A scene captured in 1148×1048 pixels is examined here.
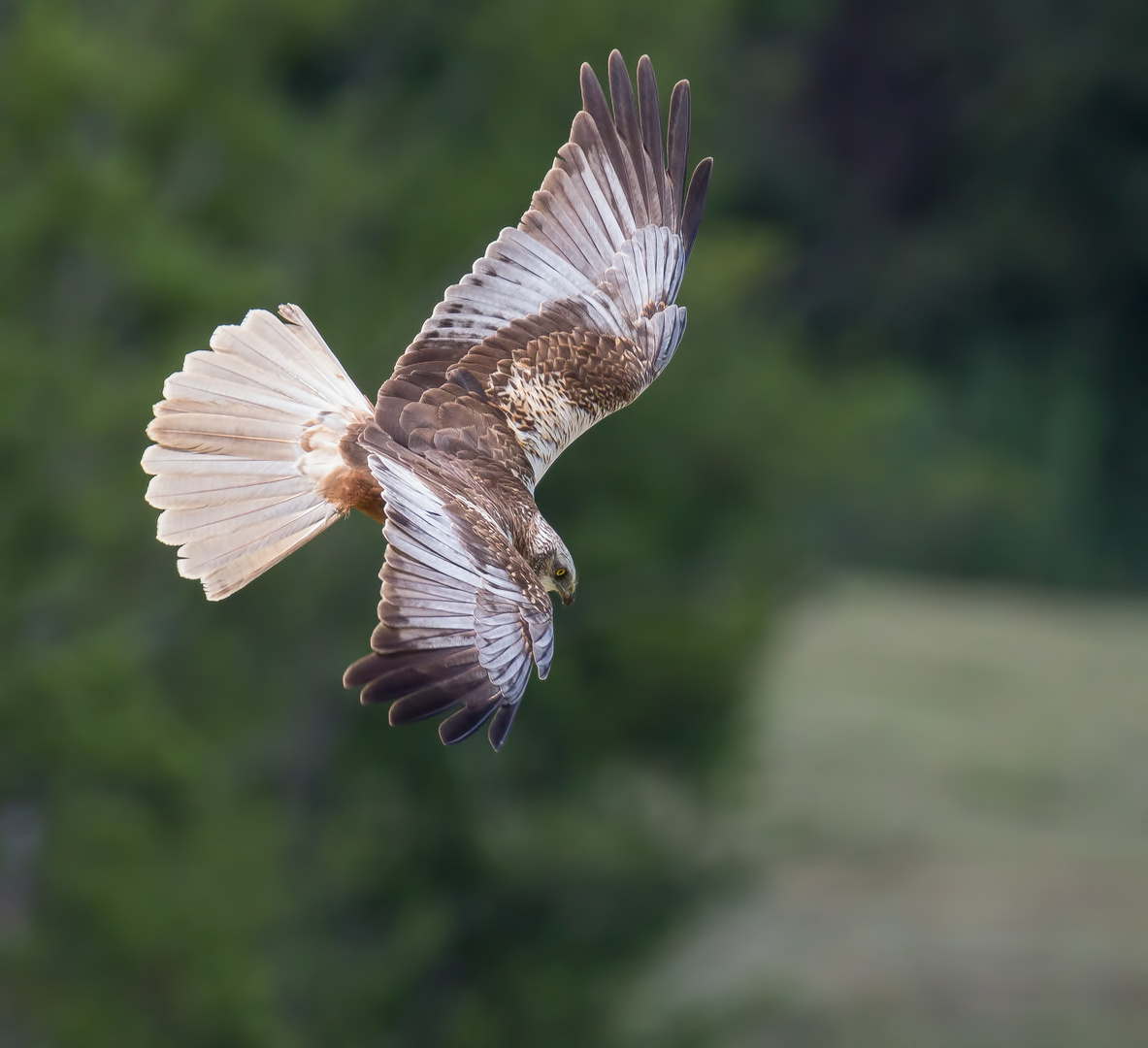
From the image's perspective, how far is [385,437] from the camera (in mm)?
5270

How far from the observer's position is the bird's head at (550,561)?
5.46m

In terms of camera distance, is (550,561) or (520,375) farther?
(520,375)

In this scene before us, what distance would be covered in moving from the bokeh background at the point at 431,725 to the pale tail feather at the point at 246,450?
9.10 m

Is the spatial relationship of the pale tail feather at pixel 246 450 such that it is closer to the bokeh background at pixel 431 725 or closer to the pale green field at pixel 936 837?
the bokeh background at pixel 431 725

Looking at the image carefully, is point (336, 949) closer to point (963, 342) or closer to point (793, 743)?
point (793, 743)

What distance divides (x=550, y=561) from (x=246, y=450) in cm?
95

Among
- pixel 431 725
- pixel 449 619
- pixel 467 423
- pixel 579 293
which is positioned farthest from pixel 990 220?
Answer: pixel 449 619

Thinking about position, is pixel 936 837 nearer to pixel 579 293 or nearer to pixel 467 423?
pixel 579 293

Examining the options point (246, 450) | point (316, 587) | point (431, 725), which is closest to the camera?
point (246, 450)

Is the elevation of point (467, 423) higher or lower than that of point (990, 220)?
higher

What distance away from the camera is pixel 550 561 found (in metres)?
5.56

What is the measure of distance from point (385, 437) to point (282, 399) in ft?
1.46

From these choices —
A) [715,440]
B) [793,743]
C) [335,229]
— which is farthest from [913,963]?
[335,229]

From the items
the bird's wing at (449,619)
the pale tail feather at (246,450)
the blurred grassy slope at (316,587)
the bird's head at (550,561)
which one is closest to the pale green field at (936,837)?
the blurred grassy slope at (316,587)
